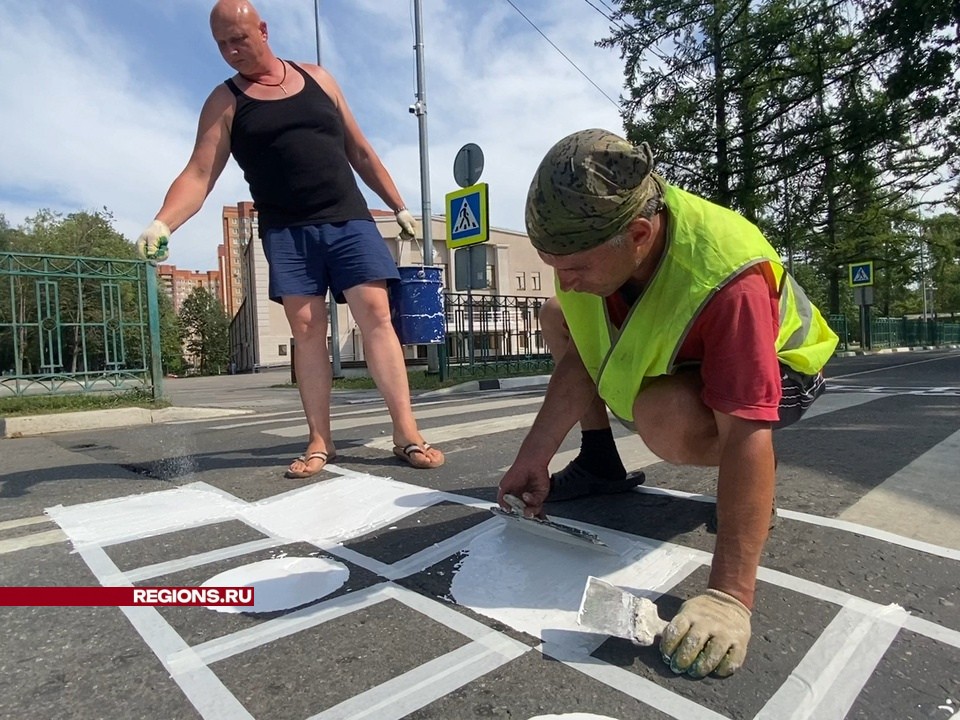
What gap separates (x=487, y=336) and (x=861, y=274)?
1690 centimetres

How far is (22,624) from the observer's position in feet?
4.34

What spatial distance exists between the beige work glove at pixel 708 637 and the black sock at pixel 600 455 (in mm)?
955

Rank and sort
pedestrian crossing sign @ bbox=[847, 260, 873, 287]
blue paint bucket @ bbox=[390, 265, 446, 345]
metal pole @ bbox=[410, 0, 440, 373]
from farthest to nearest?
pedestrian crossing sign @ bbox=[847, 260, 873, 287] < metal pole @ bbox=[410, 0, 440, 373] < blue paint bucket @ bbox=[390, 265, 446, 345]

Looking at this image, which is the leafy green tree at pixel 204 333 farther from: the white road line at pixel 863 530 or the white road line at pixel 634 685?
the white road line at pixel 634 685

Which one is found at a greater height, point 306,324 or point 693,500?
point 306,324

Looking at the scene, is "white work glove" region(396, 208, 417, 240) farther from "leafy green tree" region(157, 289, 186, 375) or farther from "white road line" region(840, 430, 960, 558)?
"leafy green tree" region(157, 289, 186, 375)

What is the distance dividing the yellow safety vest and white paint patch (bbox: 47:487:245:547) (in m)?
1.32

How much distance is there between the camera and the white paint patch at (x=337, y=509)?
6.17ft

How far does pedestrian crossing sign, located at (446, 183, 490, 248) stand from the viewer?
9000 mm

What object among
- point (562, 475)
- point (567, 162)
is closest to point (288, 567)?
point (562, 475)

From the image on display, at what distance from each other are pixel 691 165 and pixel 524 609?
15.6 metres

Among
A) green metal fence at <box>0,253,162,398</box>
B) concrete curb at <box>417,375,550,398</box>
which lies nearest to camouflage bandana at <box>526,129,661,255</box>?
green metal fence at <box>0,253,162,398</box>

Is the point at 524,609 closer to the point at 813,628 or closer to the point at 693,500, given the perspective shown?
the point at 813,628

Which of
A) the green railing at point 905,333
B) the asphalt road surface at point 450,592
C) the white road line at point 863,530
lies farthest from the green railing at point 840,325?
the white road line at point 863,530
